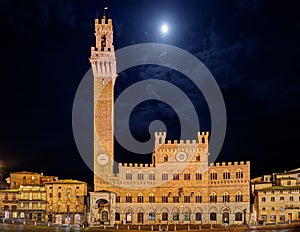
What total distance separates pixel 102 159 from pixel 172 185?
12.4 metres

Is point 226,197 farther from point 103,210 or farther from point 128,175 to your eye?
point 103,210

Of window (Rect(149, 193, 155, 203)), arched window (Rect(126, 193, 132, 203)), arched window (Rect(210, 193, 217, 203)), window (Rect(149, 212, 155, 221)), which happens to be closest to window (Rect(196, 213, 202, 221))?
arched window (Rect(210, 193, 217, 203))

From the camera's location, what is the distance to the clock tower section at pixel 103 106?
7469cm

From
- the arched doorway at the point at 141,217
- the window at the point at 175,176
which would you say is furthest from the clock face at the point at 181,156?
the arched doorway at the point at 141,217

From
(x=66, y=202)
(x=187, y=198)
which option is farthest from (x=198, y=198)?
(x=66, y=202)

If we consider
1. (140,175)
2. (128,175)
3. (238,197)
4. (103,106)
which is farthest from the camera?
(103,106)

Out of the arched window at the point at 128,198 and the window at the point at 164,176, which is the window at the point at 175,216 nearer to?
the window at the point at 164,176

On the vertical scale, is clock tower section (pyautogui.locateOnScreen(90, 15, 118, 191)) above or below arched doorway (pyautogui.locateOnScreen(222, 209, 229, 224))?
above

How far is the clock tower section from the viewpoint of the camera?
245ft

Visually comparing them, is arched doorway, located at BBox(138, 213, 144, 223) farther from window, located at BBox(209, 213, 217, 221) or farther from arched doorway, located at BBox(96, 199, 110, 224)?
window, located at BBox(209, 213, 217, 221)

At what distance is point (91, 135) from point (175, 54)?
903 inches

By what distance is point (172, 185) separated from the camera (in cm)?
7462

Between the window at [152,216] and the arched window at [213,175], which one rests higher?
the arched window at [213,175]

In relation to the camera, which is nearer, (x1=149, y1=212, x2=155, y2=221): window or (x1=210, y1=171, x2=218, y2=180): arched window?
(x1=149, y1=212, x2=155, y2=221): window
